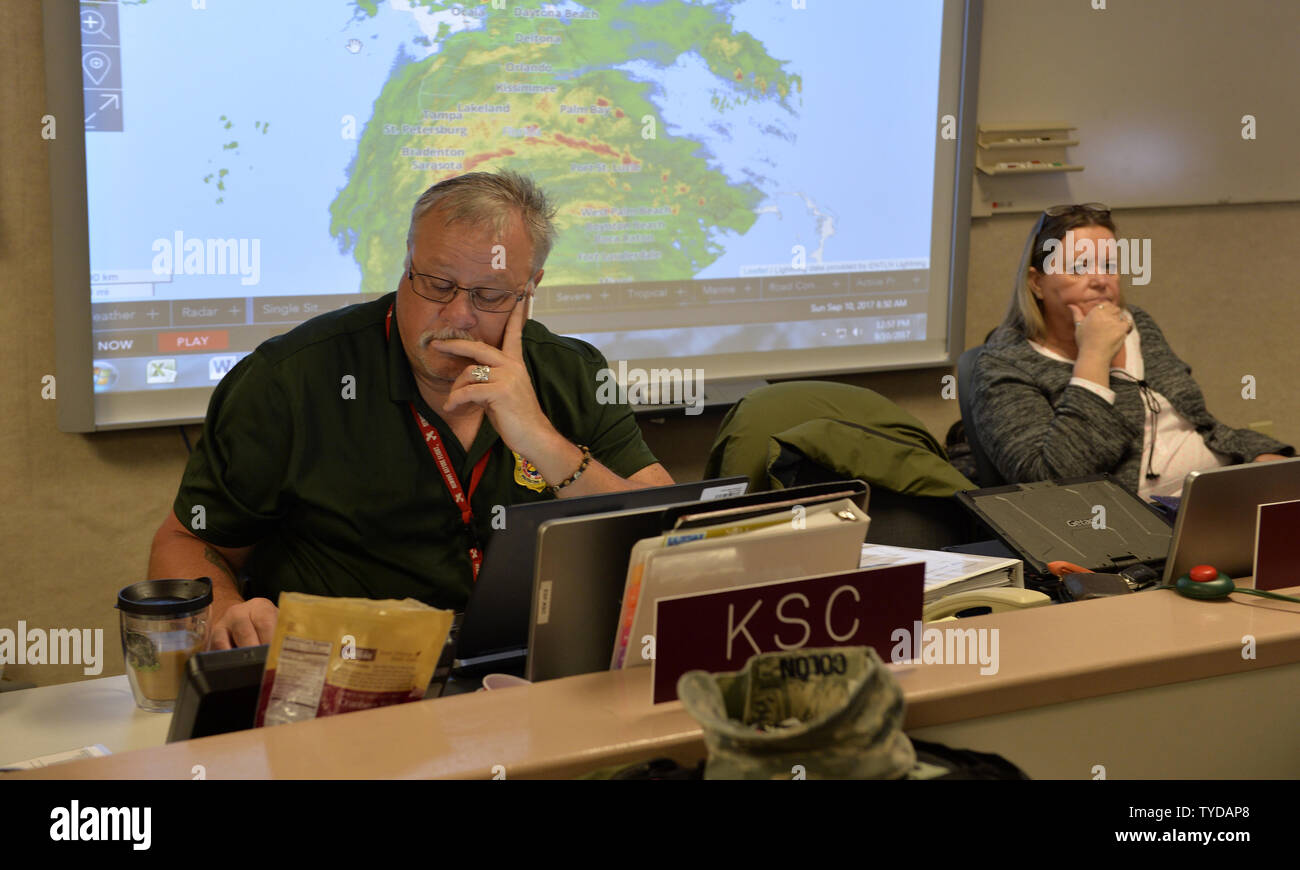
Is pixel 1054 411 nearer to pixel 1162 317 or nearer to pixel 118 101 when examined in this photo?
pixel 1162 317

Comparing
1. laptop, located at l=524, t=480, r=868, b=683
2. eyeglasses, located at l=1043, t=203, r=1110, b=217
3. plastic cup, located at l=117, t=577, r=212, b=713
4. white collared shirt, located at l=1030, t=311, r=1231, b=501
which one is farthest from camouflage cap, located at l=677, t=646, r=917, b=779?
eyeglasses, located at l=1043, t=203, r=1110, b=217

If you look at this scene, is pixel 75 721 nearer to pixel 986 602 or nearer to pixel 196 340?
pixel 986 602

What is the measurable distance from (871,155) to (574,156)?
0.97 meters

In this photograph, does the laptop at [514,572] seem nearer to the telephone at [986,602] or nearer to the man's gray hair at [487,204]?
the telephone at [986,602]

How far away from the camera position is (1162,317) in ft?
13.7

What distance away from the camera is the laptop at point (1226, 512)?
156 centimetres

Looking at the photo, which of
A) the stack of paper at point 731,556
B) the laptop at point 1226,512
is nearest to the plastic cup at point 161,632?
the stack of paper at point 731,556

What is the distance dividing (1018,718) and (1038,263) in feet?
6.25

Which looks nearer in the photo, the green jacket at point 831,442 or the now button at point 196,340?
the green jacket at point 831,442

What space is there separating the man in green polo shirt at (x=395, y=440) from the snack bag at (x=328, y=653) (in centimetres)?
77

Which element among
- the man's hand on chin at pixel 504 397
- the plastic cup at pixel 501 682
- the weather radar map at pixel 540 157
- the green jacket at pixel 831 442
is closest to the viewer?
the plastic cup at pixel 501 682

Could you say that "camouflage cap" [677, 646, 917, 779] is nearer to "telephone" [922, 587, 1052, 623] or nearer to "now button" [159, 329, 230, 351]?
"telephone" [922, 587, 1052, 623]

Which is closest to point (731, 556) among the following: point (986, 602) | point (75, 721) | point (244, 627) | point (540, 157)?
point (986, 602)

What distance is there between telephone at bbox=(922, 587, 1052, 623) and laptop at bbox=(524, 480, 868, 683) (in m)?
0.34
